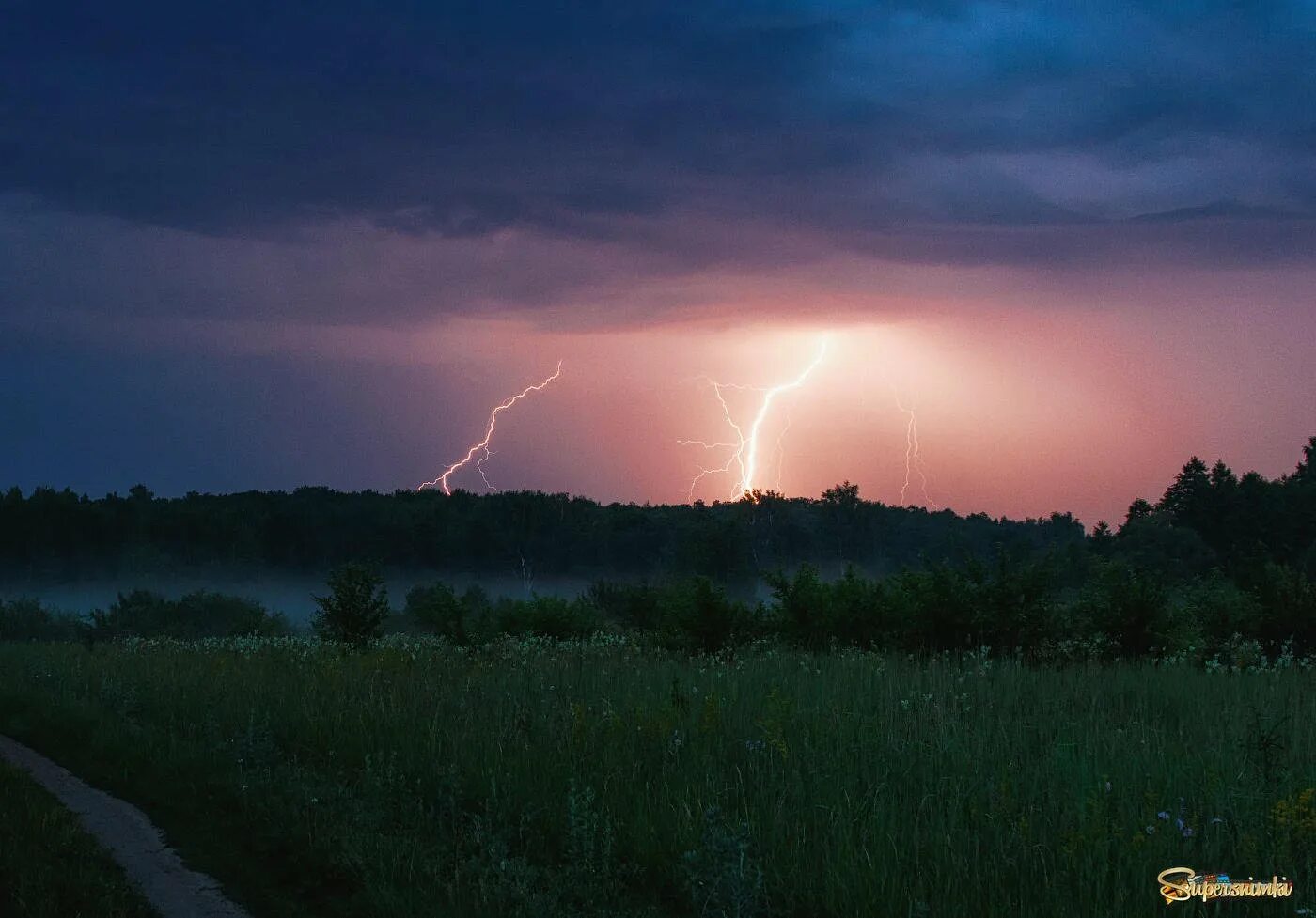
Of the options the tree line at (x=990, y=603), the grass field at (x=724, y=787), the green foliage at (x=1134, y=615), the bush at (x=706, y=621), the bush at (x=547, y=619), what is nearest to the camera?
the grass field at (x=724, y=787)

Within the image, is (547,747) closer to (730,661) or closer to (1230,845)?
(1230,845)

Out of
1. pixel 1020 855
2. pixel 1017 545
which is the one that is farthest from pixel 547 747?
pixel 1017 545

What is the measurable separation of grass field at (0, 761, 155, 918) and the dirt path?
147 mm

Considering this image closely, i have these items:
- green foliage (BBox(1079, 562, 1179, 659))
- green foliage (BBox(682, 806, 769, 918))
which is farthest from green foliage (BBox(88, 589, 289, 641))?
green foliage (BBox(682, 806, 769, 918))

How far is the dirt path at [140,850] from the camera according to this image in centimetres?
720

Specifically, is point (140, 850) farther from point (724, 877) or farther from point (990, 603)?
point (990, 603)

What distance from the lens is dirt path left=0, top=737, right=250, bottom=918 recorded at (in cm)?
720

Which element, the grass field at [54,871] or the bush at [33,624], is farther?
the bush at [33,624]

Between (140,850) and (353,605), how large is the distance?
17724 mm

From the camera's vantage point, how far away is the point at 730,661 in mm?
18594

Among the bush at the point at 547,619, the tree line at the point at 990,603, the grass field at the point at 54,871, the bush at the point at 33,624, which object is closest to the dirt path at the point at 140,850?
the grass field at the point at 54,871

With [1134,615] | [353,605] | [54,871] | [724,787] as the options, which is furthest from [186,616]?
[724,787]

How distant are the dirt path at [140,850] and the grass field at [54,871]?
147 millimetres

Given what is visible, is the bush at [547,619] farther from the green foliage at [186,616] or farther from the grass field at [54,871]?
the grass field at [54,871]
